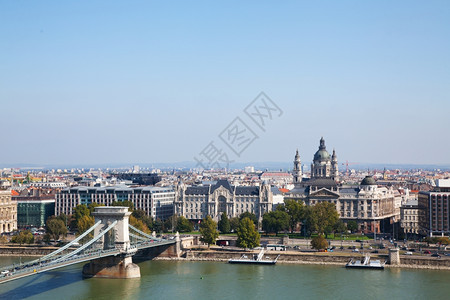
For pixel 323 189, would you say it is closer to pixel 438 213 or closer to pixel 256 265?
pixel 438 213

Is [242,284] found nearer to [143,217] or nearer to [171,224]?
[171,224]

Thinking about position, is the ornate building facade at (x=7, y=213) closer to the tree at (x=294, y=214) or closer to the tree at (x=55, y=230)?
the tree at (x=55, y=230)

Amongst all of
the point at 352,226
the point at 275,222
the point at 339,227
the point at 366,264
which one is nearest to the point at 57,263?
the point at 366,264

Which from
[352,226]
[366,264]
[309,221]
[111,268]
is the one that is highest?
[309,221]

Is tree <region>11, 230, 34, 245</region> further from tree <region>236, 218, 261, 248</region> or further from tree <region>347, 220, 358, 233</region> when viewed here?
tree <region>347, 220, 358, 233</region>

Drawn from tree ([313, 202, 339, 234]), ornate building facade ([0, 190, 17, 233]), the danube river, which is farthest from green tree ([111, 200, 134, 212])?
the danube river

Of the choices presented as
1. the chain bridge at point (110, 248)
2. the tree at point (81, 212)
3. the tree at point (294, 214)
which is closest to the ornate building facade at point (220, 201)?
the tree at point (294, 214)
